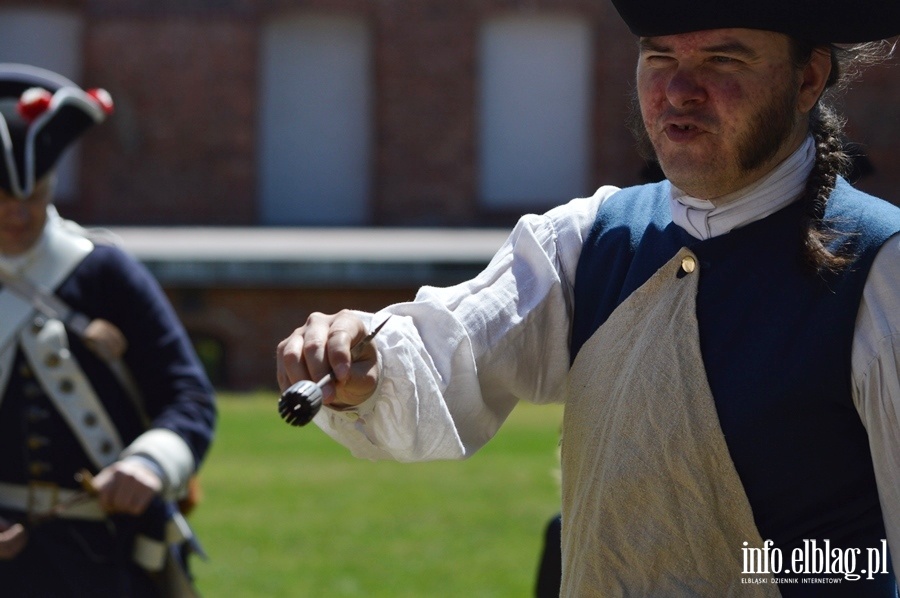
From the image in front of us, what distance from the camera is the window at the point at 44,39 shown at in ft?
67.1

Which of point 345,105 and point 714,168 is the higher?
point 714,168

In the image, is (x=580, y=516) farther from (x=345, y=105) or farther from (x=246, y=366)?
(x=345, y=105)

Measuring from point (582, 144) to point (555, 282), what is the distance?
60.7 ft

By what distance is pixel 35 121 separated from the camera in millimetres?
4836

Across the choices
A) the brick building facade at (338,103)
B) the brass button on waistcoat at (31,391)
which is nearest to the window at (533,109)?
the brick building facade at (338,103)

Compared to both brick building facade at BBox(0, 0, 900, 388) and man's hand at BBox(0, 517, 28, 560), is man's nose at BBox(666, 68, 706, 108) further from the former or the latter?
brick building facade at BBox(0, 0, 900, 388)

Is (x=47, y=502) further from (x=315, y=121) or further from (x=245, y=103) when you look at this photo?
(x=315, y=121)

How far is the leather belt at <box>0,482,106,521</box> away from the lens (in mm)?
4547

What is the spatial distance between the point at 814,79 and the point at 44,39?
19133mm

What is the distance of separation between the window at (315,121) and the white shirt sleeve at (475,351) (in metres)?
18.1

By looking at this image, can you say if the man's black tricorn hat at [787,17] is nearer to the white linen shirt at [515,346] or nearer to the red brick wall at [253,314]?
the white linen shirt at [515,346]

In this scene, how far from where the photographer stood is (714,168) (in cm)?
257

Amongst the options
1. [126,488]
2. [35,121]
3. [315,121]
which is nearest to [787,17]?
[126,488]

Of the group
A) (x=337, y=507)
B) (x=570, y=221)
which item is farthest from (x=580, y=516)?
(x=337, y=507)
